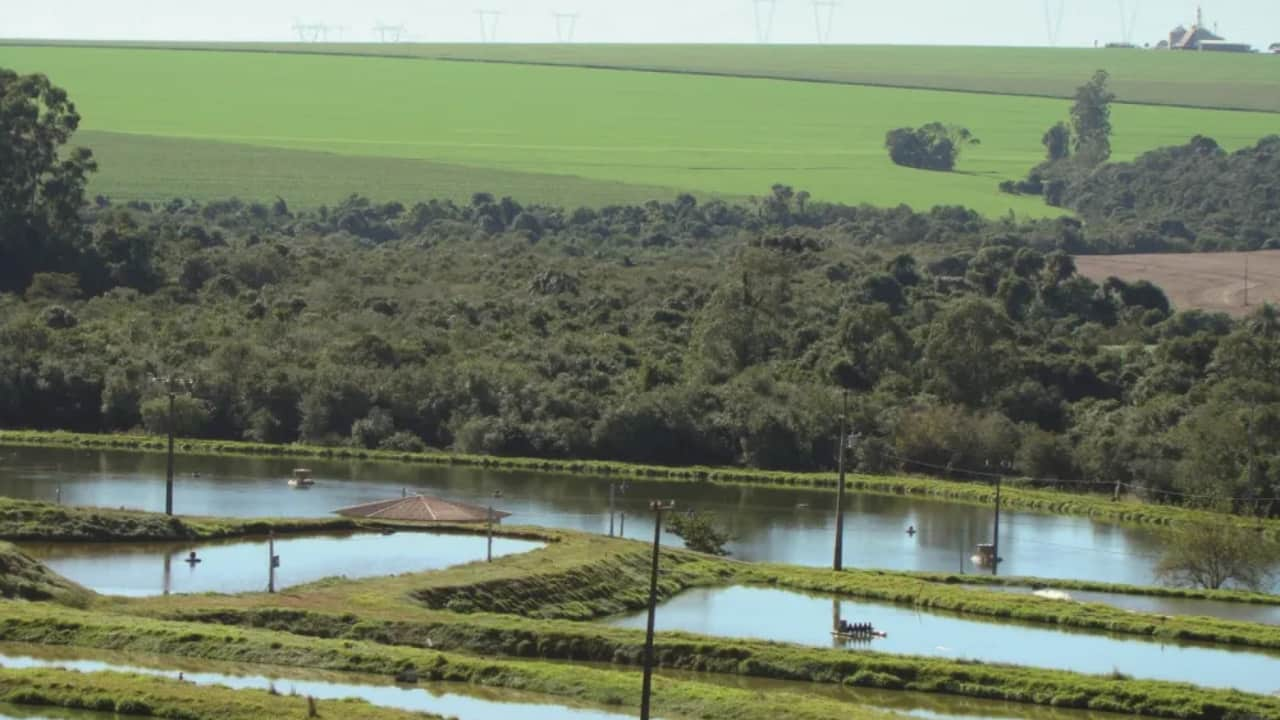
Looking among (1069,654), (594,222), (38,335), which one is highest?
(594,222)

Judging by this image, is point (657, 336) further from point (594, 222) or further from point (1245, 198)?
point (1245, 198)

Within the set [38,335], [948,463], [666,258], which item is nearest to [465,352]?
[38,335]

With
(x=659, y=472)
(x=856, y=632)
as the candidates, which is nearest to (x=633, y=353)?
(x=659, y=472)

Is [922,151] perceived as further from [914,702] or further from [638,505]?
[914,702]

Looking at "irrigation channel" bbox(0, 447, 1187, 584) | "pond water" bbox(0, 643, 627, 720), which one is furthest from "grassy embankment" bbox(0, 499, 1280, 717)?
"irrigation channel" bbox(0, 447, 1187, 584)

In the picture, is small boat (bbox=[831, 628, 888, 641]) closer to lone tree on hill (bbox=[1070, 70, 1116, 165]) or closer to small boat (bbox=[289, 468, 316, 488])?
small boat (bbox=[289, 468, 316, 488])
